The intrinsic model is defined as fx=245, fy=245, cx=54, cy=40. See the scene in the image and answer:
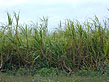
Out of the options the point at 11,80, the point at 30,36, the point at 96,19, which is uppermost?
the point at 96,19

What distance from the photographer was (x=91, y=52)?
8.73m

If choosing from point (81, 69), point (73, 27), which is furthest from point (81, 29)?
point (81, 69)

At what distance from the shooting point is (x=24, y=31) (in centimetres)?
870

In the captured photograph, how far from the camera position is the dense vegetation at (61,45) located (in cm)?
848

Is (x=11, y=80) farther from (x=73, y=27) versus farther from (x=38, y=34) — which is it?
(x=73, y=27)

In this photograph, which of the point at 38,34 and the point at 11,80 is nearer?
the point at 11,80

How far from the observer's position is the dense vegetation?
848 centimetres

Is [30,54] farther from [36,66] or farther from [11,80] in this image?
[11,80]

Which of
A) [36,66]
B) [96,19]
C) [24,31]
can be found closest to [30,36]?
[24,31]

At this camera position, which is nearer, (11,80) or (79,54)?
(11,80)

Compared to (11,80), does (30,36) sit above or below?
above

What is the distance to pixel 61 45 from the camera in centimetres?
842

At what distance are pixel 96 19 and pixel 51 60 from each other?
7.11ft

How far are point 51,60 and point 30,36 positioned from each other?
1154 mm
